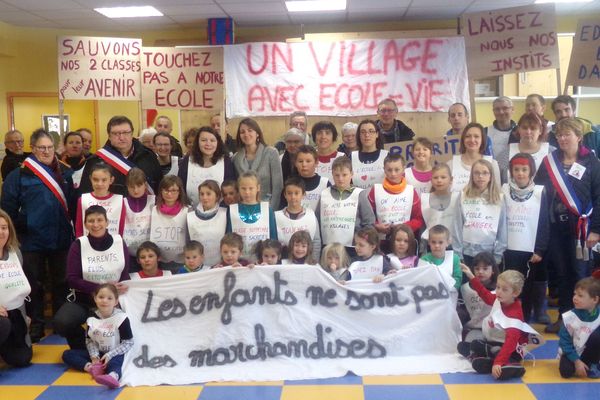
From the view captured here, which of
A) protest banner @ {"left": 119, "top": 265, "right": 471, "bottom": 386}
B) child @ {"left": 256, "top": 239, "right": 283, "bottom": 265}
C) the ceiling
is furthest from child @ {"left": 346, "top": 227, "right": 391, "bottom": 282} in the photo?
the ceiling

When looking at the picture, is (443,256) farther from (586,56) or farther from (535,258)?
(586,56)

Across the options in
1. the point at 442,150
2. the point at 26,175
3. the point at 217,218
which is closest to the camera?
the point at 217,218

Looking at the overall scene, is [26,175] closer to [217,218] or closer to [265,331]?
[217,218]

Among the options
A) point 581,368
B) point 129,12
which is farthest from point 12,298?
point 129,12

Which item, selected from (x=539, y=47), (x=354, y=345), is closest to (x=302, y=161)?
(x=354, y=345)

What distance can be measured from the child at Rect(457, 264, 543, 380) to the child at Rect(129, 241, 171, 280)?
236 centimetres

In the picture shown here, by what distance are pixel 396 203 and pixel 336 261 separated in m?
0.74

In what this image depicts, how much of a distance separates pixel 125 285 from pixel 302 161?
1.69 metres

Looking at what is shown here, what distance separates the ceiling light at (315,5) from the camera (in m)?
8.75

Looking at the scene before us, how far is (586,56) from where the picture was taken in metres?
5.96

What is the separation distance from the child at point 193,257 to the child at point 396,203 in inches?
55.7

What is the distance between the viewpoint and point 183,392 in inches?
150

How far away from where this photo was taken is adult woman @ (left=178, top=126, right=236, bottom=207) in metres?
5.00

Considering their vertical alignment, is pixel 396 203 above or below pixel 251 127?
below
